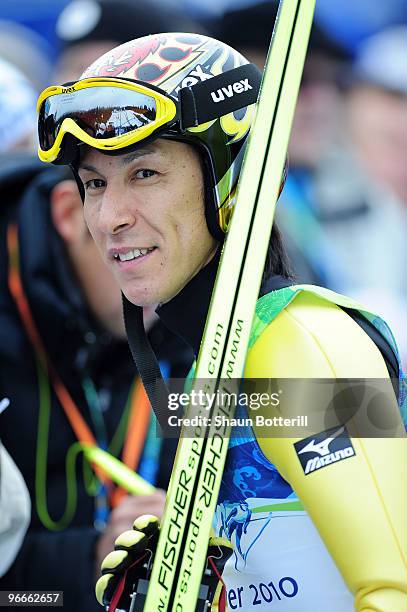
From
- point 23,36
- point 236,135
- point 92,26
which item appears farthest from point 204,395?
point 23,36

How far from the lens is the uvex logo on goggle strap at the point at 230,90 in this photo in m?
2.68

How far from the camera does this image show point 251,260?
2.38m

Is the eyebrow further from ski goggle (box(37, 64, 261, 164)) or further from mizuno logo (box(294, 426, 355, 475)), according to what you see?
mizuno logo (box(294, 426, 355, 475))

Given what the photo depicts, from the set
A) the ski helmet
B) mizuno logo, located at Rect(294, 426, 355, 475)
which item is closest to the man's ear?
the ski helmet

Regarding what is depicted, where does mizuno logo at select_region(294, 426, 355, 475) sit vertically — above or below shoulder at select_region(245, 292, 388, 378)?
below

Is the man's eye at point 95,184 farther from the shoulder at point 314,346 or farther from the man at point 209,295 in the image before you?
the shoulder at point 314,346

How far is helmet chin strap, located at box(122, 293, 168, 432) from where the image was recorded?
2.83 metres

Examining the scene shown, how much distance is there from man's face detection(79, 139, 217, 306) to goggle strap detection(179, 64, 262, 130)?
0.09 metres

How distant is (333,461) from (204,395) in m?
0.30

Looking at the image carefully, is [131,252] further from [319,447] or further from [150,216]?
[319,447]

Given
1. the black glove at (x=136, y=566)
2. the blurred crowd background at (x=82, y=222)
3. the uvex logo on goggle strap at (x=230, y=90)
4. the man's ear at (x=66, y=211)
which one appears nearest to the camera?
the black glove at (x=136, y=566)

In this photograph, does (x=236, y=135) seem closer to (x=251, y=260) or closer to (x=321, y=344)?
(x=251, y=260)

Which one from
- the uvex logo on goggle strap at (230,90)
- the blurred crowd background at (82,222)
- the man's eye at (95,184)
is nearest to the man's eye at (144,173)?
the man's eye at (95,184)

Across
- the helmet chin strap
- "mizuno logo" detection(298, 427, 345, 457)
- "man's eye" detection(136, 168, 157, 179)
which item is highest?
"man's eye" detection(136, 168, 157, 179)
